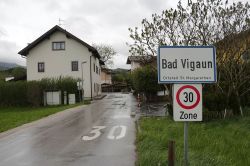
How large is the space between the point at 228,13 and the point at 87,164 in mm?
11025

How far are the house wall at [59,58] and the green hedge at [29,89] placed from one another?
274 inches

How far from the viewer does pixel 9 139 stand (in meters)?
14.1

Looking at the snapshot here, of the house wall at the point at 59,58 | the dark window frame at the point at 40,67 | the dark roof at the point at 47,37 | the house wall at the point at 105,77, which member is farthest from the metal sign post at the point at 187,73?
the house wall at the point at 105,77

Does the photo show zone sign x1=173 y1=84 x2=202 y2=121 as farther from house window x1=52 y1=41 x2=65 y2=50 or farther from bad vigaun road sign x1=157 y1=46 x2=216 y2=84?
house window x1=52 y1=41 x2=65 y2=50

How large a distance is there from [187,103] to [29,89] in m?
33.1

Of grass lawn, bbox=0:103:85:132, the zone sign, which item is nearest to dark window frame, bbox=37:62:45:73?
grass lawn, bbox=0:103:85:132

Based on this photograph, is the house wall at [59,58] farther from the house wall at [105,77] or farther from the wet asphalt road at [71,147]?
the house wall at [105,77]

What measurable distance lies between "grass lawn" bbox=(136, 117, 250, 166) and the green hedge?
24.5 metres

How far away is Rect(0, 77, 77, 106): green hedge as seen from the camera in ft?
121

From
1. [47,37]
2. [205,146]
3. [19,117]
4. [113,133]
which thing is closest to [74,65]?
[47,37]

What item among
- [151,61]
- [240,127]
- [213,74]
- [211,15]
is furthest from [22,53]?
[213,74]

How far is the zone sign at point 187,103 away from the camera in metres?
5.57

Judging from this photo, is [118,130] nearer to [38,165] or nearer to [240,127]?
[240,127]

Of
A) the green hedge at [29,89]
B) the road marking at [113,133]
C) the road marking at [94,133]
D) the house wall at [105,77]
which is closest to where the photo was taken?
the road marking at [94,133]
